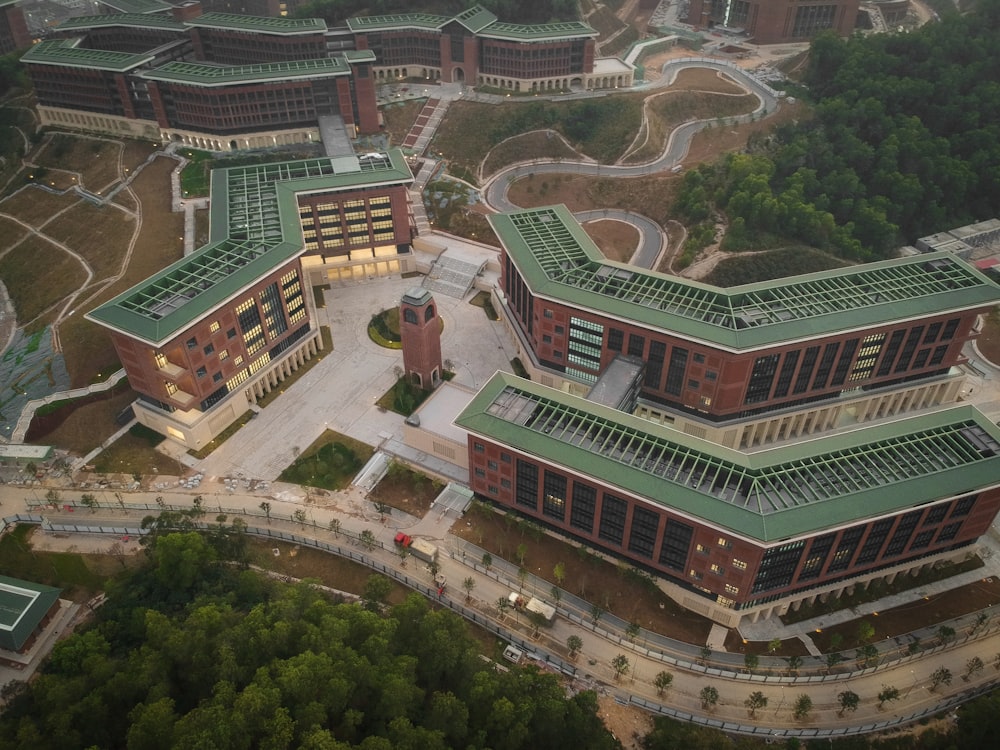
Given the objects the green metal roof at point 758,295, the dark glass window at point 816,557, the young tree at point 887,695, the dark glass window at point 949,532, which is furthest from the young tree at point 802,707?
the green metal roof at point 758,295

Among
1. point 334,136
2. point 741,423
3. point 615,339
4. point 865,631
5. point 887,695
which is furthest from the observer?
point 334,136

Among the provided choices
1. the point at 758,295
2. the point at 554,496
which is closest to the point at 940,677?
the point at 554,496

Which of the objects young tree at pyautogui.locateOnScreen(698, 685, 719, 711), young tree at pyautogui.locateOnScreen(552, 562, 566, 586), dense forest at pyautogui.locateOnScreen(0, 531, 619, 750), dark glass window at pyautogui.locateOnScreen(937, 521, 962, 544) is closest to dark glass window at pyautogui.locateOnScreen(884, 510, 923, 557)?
dark glass window at pyautogui.locateOnScreen(937, 521, 962, 544)

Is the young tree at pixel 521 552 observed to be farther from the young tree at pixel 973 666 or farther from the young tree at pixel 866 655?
the young tree at pixel 973 666

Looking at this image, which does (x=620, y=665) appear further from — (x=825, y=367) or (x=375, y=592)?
(x=825, y=367)

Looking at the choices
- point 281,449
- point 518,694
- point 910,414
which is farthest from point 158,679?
point 910,414

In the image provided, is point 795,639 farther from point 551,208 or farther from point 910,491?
point 551,208
